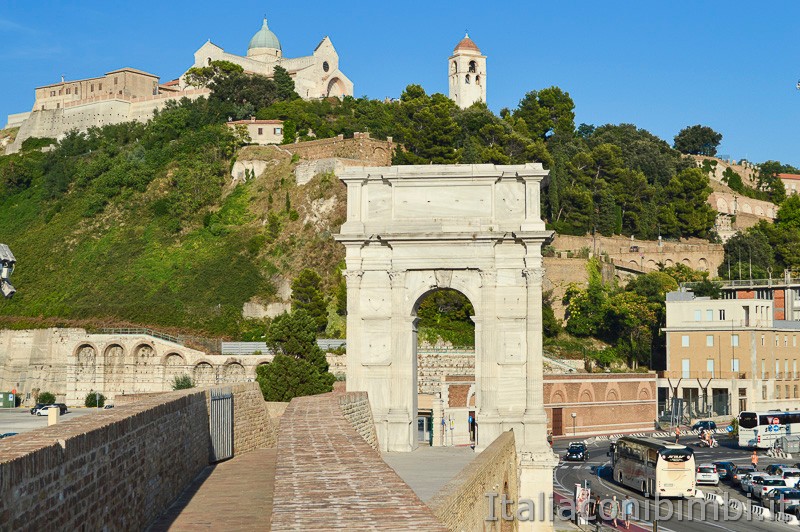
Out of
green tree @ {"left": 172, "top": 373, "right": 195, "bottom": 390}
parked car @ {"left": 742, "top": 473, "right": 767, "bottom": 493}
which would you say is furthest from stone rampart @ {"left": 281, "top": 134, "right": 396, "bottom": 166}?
parked car @ {"left": 742, "top": 473, "right": 767, "bottom": 493}

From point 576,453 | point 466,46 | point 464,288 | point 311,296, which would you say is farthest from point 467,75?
point 464,288

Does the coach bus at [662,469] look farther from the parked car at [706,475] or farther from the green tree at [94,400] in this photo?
the green tree at [94,400]

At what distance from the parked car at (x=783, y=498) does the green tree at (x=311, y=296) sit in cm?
3570

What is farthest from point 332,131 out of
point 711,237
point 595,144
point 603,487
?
point 603,487

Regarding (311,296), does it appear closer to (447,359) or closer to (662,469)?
(447,359)

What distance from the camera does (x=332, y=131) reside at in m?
102

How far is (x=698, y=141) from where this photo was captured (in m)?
146

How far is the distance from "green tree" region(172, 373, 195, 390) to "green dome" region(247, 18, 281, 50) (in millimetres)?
63360

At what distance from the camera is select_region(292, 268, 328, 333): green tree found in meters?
75.7

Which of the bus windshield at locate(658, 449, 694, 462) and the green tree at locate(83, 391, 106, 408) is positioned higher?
the green tree at locate(83, 391, 106, 408)

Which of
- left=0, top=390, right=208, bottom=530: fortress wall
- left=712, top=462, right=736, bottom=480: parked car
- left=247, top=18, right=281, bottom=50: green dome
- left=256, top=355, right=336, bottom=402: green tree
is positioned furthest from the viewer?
left=247, top=18, right=281, bottom=50: green dome

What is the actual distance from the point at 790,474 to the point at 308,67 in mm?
80420

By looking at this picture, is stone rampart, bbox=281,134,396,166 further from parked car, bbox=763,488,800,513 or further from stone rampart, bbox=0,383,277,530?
stone rampart, bbox=0,383,277,530

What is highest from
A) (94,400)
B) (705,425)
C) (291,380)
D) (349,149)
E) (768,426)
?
(349,149)
